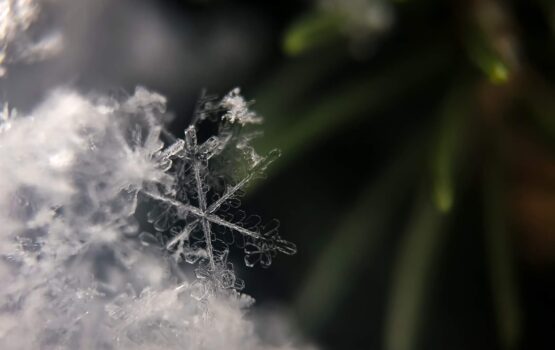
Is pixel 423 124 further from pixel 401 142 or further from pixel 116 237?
pixel 116 237

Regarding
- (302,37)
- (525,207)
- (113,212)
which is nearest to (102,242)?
(113,212)

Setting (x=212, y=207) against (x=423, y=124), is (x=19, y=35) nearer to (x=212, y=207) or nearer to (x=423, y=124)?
(x=212, y=207)

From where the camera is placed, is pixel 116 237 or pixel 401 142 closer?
pixel 116 237

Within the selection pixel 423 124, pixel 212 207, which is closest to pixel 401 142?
pixel 423 124

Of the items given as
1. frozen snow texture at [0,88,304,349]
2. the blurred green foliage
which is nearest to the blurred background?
the blurred green foliage

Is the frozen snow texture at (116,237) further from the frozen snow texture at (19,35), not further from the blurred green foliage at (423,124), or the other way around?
the blurred green foliage at (423,124)

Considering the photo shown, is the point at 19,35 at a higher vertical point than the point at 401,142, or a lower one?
lower

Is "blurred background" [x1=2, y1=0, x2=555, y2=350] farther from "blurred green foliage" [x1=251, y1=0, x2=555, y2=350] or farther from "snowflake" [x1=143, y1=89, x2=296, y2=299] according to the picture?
"snowflake" [x1=143, y1=89, x2=296, y2=299]
